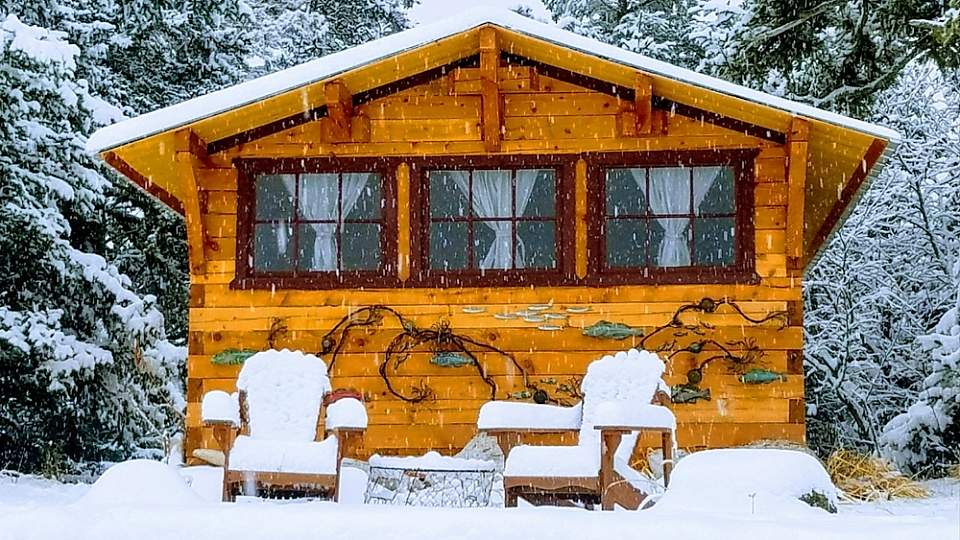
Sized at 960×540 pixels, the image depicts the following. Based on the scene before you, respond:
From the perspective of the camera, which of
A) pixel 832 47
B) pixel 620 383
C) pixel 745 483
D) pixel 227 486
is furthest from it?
pixel 832 47

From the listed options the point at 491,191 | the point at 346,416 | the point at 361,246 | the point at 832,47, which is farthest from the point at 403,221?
the point at 832,47

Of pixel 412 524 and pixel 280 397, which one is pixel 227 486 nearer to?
pixel 280 397

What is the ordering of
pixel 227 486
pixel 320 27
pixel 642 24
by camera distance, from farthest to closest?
pixel 320 27
pixel 642 24
pixel 227 486

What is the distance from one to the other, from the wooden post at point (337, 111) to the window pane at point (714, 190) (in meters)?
2.30

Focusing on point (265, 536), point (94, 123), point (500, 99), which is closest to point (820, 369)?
point (500, 99)

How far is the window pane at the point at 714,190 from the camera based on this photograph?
7547 millimetres

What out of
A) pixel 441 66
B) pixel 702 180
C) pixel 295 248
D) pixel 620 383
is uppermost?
pixel 441 66

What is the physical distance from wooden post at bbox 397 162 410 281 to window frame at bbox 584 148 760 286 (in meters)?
1.18

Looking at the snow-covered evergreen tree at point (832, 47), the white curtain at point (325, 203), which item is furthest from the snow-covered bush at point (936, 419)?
the white curtain at point (325, 203)

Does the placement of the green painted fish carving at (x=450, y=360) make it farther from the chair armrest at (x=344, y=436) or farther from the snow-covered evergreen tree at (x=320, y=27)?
the snow-covered evergreen tree at (x=320, y=27)

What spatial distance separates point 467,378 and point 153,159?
2536mm

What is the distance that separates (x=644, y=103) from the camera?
24.1 feet

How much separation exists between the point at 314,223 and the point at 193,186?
2.65ft

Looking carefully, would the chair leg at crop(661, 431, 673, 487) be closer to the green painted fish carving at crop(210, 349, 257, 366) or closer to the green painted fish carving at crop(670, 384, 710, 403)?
the green painted fish carving at crop(670, 384, 710, 403)
